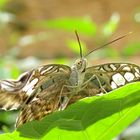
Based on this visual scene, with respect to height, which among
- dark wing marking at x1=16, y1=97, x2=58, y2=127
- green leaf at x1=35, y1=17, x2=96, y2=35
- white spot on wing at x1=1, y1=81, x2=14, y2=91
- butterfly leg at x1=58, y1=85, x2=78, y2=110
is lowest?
dark wing marking at x1=16, y1=97, x2=58, y2=127

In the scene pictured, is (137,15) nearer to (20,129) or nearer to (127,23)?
(20,129)

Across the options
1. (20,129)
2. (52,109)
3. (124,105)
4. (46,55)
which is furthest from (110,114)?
(46,55)

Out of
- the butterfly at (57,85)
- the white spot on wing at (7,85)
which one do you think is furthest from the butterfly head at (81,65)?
the white spot on wing at (7,85)

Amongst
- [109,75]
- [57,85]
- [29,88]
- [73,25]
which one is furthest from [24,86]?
[73,25]

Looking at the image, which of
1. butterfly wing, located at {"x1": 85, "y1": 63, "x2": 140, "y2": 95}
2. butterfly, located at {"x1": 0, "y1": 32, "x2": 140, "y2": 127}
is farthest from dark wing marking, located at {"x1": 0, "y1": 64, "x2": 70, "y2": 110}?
butterfly wing, located at {"x1": 85, "y1": 63, "x2": 140, "y2": 95}

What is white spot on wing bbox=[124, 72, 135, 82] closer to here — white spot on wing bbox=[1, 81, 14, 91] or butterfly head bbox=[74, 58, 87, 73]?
butterfly head bbox=[74, 58, 87, 73]

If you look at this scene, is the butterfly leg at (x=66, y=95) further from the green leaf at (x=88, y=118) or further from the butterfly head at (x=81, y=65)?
the green leaf at (x=88, y=118)
